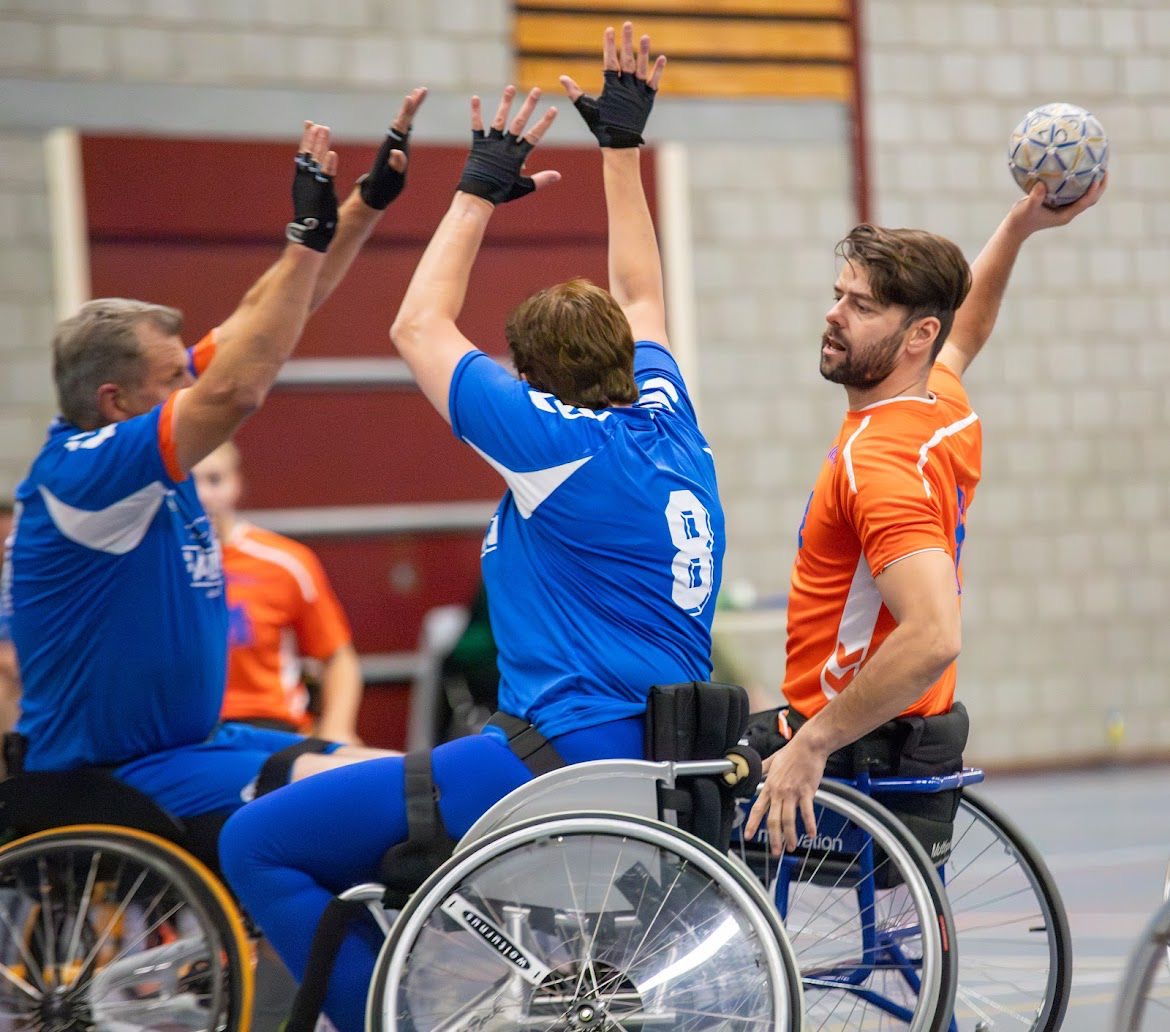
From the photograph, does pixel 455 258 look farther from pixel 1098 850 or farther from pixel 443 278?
pixel 1098 850

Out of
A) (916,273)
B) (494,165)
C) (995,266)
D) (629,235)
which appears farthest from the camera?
(995,266)

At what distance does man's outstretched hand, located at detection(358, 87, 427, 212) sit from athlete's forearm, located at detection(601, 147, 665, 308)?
1.51 ft

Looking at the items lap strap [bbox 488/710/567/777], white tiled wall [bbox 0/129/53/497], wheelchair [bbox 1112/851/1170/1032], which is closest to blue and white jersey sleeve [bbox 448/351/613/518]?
lap strap [bbox 488/710/567/777]

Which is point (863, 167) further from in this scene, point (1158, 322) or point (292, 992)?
point (292, 992)

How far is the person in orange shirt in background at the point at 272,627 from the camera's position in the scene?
459 centimetres

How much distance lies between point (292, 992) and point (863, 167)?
5.66m

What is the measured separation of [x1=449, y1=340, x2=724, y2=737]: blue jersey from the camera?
2674 mm

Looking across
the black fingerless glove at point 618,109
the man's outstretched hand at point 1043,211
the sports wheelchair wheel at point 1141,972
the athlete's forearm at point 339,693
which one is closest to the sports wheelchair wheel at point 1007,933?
the sports wheelchair wheel at point 1141,972

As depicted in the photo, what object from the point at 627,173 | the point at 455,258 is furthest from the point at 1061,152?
the point at 455,258

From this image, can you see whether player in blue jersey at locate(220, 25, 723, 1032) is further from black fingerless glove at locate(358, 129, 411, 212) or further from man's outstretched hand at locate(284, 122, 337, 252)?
black fingerless glove at locate(358, 129, 411, 212)

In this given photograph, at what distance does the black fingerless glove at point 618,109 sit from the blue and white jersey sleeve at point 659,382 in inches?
17.6

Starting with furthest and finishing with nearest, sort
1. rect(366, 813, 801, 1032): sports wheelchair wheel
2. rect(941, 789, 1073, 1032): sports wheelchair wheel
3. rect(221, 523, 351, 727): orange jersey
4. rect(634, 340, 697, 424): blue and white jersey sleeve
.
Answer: rect(221, 523, 351, 727): orange jersey < rect(941, 789, 1073, 1032): sports wheelchair wheel < rect(634, 340, 697, 424): blue and white jersey sleeve < rect(366, 813, 801, 1032): sports wheelchair wheel

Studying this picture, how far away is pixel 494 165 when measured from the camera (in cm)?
295

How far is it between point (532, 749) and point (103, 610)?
100cm
